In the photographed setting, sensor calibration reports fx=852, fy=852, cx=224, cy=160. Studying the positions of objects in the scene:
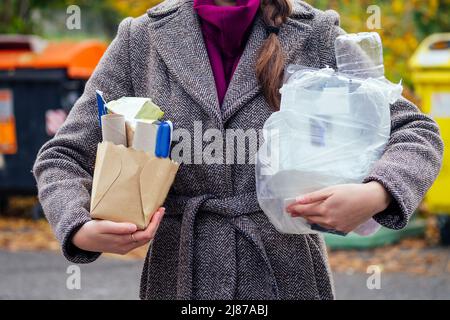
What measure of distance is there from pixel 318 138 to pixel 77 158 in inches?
25.6

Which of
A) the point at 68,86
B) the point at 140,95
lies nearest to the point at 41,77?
the point at 68,86

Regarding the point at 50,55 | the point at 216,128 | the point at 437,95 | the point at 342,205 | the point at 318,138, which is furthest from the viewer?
the point at 50,55

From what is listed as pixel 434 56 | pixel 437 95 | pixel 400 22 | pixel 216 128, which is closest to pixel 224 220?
pixel 216 128

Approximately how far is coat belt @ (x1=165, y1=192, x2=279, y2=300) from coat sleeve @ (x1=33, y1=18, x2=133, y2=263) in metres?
0.24

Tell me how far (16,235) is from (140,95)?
6.26 m

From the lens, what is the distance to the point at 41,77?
8.34m

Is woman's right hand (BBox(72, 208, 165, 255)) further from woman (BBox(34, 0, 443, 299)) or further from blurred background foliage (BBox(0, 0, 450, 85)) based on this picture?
blurred background foliage (BBox(0, 0, 450, 85))

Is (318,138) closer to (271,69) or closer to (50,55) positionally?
(271,69)

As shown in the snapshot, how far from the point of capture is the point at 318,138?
6.62 feet

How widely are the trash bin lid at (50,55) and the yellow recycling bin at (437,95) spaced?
321cm

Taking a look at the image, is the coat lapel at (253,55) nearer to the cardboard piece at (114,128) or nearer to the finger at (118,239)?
the cardboard piece at (114,128)

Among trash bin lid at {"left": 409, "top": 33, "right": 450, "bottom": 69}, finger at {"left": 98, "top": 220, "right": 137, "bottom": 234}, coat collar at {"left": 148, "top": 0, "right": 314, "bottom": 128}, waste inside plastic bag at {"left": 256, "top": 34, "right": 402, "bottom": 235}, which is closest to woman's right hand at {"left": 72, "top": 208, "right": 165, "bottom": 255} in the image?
finger at {"left": 98, "top": 220, "right": 137, "bottom": 234}

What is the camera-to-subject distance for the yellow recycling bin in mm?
7016
